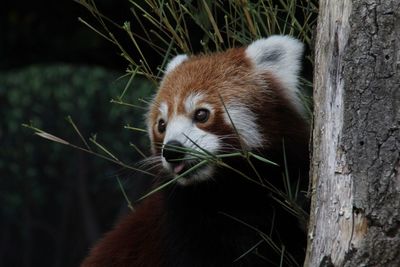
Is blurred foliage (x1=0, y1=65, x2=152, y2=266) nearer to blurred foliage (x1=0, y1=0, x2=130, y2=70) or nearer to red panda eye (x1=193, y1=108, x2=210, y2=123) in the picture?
blurred foliage (x1=0, y1=0, x2=130, y2=70)

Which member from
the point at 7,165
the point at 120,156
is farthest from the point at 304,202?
the point at 7,165

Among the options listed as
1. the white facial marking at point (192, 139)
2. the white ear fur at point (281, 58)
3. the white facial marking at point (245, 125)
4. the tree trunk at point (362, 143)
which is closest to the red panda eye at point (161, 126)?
the white facial marking at point (192, 139)

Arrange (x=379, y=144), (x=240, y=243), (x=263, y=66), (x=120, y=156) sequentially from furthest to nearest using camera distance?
(x=120, y=156)
(x=263, y=66)
(x=240, y=243)
(x=379, y=144)

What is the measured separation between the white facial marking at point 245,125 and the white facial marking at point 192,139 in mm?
153

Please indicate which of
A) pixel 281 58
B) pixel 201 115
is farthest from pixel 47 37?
pixel 201 115

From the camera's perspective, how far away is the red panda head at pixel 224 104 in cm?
438

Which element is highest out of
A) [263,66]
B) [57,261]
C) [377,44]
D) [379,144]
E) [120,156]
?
[377,44]

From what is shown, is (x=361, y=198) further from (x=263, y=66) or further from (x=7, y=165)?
(x=7, y=165)

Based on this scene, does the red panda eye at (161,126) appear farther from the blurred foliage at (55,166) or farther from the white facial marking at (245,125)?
the blurred foliage at (55,166)

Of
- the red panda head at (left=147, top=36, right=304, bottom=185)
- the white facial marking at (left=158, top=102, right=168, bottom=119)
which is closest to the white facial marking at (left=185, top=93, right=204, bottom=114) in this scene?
the red panda head at (left=147, top=36, right=304, bottom=185)

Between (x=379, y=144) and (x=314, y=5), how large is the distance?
1736 mm

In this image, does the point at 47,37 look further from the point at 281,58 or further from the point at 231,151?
the point at 231,151

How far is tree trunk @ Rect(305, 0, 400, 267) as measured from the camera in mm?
3291

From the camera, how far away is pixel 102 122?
1258 cm
